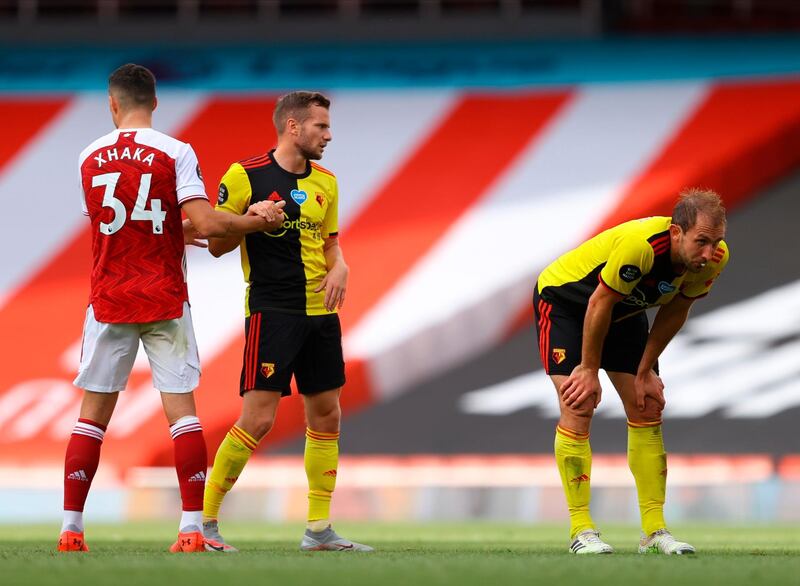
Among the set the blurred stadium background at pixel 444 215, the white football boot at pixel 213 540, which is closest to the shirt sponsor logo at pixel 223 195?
the white football boot at pixel 213 540

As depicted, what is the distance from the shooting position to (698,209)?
478 centimetres

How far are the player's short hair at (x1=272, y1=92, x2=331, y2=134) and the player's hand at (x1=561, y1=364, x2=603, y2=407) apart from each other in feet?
5.21

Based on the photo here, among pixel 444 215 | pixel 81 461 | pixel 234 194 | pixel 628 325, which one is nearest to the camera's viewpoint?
pixel 81 461

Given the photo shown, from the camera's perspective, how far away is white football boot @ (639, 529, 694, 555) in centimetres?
495

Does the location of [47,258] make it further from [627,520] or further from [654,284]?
[654,284]

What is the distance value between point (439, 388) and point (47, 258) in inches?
168

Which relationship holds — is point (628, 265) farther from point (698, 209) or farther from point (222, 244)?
point (222, 244)

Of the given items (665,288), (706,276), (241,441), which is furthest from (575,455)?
(241,441)

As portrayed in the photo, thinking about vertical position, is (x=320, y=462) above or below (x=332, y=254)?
below

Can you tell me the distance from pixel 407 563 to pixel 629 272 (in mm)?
1416

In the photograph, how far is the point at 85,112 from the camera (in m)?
14.2

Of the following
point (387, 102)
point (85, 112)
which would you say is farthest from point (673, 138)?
point (85, 112)

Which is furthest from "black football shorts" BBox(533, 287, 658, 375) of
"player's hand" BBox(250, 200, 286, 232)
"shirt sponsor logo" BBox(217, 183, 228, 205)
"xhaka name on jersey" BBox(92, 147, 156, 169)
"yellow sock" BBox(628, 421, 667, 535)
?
"xhaka name on jersey" BBox(92, 147, 156, 169)

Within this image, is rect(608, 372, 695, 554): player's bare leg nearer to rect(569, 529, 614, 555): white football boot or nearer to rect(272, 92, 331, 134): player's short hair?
rect(569, 529, 614, 555): white football boot
